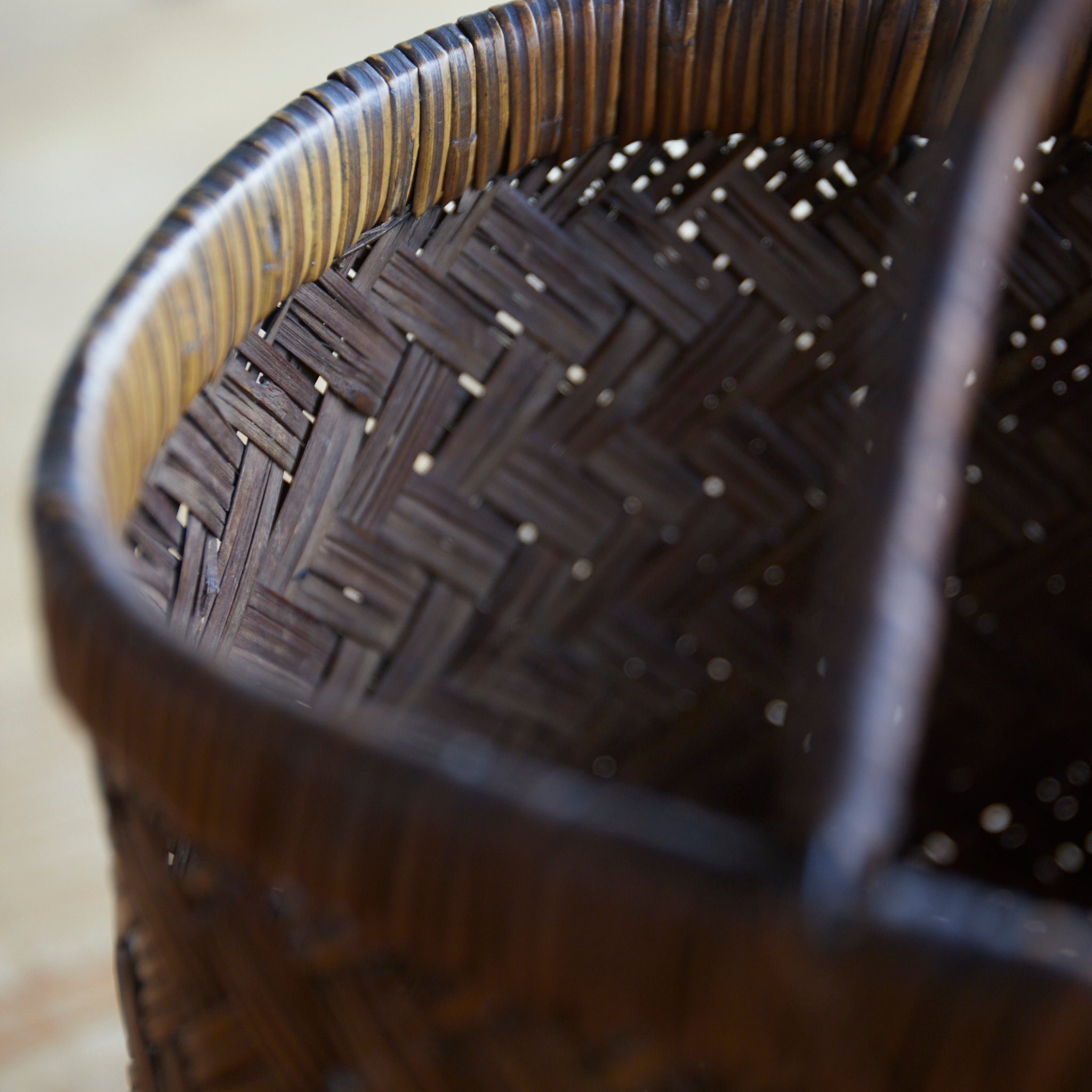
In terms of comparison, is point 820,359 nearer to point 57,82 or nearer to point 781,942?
point 781,942

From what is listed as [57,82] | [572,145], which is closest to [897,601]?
[572,145]

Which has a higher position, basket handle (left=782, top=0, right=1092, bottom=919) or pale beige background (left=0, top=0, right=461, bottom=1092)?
basket handle (left=782, top=0, right=1092, bottom=919)

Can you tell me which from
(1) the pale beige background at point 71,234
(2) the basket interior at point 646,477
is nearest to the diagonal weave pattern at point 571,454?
(2) the basket interior at point 646,477

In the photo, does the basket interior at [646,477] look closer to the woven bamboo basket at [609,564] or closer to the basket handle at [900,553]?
the woven bamboo basket at [609,564]

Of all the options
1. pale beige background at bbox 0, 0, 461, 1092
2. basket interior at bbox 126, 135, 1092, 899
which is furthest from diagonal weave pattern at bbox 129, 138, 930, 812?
pale beige background at bbox 0, 0, 461, 1092

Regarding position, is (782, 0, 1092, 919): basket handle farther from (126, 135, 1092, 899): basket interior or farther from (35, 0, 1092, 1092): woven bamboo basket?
(126, 135, 1092, 899): basket interior

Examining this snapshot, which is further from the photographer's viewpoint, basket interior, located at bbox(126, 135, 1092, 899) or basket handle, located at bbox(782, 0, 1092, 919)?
basket interior, located at bbox(126, 135, 1092, 899)
